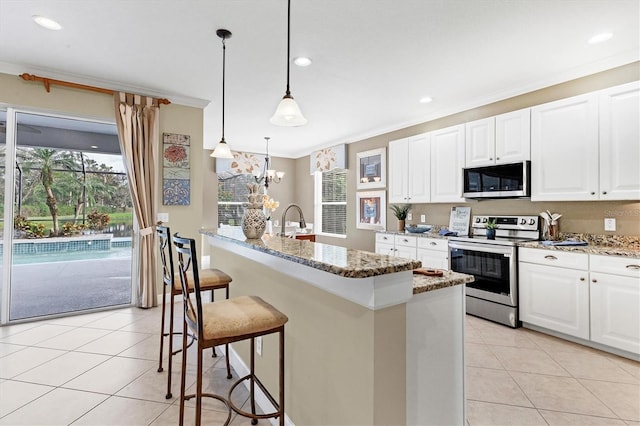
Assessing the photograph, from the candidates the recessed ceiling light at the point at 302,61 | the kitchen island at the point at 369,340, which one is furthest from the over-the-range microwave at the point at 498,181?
the kitchen island at the point at 369,340

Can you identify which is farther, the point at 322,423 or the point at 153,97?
the point at 153,97

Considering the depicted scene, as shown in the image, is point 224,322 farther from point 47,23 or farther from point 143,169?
point 143,169

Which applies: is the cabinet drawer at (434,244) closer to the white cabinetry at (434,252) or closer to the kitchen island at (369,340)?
the white cabinetry at (434,252)

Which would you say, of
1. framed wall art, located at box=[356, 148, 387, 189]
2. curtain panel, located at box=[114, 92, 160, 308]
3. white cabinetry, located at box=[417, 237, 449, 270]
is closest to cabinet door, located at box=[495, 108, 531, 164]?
white cabinetry, located at box=[417, 237, 449, 270]

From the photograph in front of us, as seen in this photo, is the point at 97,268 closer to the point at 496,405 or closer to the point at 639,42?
the point at 496,405

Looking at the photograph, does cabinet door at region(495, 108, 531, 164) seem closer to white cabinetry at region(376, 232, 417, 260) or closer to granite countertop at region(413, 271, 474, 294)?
white cabinetry at region(376, 232, 417, 260)

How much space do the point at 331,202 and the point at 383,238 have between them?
227 centimetres

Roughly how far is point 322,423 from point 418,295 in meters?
0.73

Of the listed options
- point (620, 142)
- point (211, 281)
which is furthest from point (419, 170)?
point (211, 281)

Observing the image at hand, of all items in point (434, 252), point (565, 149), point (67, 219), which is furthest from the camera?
point (434, 252)

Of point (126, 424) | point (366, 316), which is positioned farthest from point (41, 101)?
point (366, 316)

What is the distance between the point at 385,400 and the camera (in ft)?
3.86

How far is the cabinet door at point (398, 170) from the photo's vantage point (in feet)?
15.9

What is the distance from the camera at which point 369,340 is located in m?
1.17
